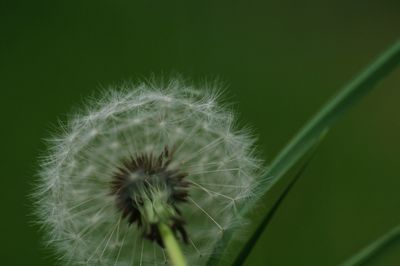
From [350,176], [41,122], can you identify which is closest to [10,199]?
[41,122]

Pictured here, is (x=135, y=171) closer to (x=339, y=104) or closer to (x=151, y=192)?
(x=151, y=192)

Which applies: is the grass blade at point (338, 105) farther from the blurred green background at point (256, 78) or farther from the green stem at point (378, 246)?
the blurred green background at point (256, 78)

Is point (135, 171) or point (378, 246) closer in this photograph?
point (378, 246)

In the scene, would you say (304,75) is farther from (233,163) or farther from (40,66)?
(233,163)

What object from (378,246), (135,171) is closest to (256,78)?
(135,171)

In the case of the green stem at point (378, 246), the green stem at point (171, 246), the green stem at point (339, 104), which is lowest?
the green stem at point (378, 246)

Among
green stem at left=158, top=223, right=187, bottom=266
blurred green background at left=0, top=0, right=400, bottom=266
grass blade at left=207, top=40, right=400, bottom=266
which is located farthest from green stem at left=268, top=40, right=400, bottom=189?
blurred green background at left=0, top=0, right=400, bottom=266

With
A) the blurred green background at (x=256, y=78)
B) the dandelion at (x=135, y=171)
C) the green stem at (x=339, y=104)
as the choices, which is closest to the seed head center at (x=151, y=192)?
the dandelion at (x=135, y=171)
